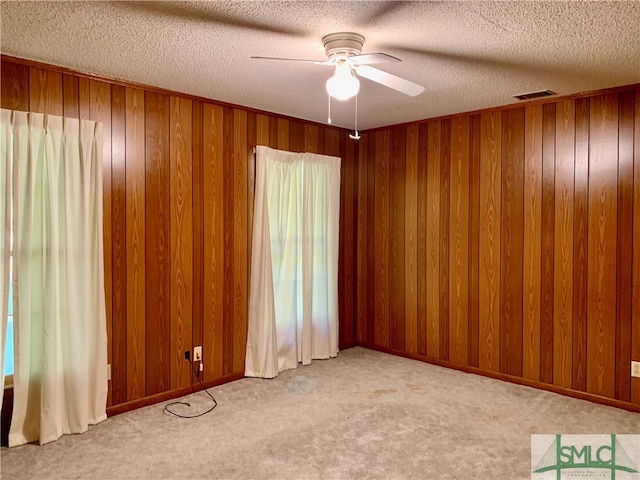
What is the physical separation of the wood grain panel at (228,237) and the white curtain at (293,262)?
190 millimetres

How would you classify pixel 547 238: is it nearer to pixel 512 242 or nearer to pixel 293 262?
pixel 512 242

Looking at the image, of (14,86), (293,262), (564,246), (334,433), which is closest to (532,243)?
(564,246)

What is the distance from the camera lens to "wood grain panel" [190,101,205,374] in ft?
12.6

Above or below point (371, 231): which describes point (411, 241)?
below

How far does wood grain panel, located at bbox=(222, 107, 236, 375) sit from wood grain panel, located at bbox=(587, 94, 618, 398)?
2.95 metres

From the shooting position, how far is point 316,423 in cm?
328

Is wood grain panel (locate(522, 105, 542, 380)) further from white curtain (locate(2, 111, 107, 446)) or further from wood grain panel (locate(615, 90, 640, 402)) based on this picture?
white curtain (locate(2, 111, 107, 446))

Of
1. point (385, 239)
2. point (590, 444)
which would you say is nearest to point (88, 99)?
point (385, 239)

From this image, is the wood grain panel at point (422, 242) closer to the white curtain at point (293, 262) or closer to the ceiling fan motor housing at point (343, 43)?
the white curtain at point (293, 262)

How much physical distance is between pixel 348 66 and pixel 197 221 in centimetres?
195

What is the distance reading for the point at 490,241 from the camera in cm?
427

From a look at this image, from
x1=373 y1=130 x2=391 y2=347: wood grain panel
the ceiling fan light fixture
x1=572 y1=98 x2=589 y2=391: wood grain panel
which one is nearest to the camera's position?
the ceiling fan light fixture

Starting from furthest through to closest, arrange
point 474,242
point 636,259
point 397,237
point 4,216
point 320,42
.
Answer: point 397,237
point 474,242
point 636,259
point 4,216
point 320,42

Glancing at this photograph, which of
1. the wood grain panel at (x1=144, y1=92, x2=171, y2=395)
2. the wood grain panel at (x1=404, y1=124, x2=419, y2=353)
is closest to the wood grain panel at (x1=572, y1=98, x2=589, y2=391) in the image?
the wood grain panel at (x1=404, y1=124, x2=419, y2=353)
